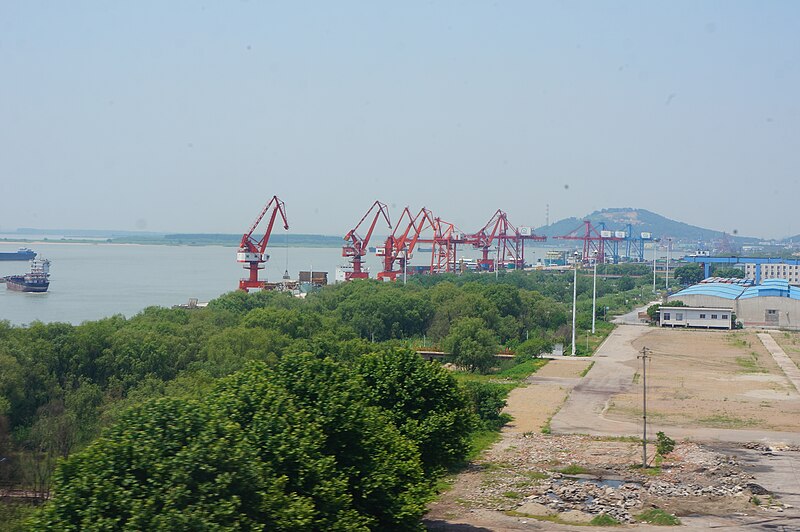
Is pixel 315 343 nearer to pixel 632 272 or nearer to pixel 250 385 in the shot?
pixel 250 385

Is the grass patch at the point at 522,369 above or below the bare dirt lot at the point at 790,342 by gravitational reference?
below

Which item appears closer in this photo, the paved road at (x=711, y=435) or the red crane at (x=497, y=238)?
the paved road at (x=711, y=435)

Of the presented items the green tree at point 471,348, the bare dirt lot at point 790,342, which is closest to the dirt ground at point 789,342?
the bare dirt lot at point 790,342

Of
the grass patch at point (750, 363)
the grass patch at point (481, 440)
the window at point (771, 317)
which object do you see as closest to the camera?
the grass patch at point (481, 440)

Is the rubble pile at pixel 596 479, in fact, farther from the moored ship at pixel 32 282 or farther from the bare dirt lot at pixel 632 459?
the moored ship at pixel 32 282

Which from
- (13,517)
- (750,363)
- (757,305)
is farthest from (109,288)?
(13,517)

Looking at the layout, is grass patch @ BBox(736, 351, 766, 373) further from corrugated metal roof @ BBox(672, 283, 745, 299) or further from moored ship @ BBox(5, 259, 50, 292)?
moored ship @ BBox(5, 259, 50, 292)

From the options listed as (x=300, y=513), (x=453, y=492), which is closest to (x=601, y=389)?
(x=453, y=492)
